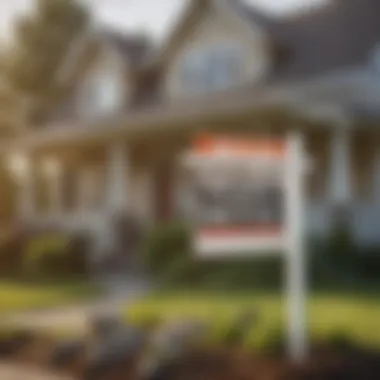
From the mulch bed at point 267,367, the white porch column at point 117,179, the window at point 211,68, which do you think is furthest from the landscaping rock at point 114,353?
the window at point 211,68

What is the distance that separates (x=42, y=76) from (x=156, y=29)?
10.6 inches

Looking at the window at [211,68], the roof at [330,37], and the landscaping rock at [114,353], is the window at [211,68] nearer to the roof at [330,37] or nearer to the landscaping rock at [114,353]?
the roof at [330,37]

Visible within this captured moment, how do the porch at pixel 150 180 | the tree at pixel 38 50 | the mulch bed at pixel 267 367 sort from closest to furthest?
the mulch bed at pixel 267 367, the porch at pixel 150 180, the tree at pixel 38 50

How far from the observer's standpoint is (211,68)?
1.68 meters

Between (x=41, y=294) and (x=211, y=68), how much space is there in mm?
638

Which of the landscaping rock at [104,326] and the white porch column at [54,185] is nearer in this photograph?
the landscaping rock at [104,326]

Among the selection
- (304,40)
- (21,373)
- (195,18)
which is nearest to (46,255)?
(21,373)

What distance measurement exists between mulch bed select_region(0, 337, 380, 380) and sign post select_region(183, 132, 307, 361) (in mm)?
31

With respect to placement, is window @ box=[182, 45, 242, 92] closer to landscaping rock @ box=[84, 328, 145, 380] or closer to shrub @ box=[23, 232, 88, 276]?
shrub @ box=[23, 232, 88, 276]

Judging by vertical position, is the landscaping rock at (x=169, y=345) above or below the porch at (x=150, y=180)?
below

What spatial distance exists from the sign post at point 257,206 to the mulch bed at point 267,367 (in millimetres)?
31

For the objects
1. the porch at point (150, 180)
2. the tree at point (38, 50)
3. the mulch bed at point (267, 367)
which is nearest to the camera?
the mulch bed at point (267, 367)

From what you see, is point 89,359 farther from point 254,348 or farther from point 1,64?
point 1,64

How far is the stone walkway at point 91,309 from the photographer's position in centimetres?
148
